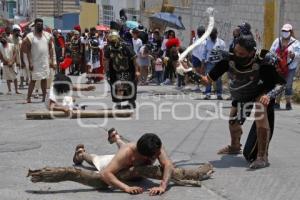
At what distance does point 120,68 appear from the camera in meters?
12.2

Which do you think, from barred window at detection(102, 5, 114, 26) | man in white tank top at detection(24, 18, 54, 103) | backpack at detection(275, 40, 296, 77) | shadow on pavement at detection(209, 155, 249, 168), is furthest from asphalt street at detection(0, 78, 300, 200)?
barred window at detection(102, 5, 114, 26)

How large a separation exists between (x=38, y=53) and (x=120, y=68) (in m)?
2.26

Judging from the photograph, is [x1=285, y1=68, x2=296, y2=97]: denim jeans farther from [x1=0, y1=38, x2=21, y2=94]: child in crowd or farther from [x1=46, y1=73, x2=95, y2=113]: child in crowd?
[x1=0, y1=38, x2=21, y2=94]: child in crowd

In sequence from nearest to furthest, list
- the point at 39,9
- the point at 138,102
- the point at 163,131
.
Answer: the point at 163,131 < the point at 138,102 < the point at 39,9

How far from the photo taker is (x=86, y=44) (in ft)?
77.6

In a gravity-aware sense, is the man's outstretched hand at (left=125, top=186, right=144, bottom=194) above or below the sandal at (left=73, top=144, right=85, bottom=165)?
below

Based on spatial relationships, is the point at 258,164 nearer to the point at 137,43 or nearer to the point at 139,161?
the point at 139,161

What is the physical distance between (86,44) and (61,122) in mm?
12877

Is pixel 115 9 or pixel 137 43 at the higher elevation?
pixel 115 9

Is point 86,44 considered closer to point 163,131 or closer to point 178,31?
point 178,31

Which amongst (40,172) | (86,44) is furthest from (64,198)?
(86,44)

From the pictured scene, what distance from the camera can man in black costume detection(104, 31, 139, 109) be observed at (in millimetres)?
12086

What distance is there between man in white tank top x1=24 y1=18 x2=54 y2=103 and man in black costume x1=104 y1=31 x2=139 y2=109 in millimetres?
1807

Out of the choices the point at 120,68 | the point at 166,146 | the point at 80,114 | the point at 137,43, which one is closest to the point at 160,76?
the point at 137,43
